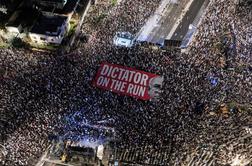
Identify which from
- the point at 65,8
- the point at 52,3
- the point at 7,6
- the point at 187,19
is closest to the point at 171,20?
the point at 187,19

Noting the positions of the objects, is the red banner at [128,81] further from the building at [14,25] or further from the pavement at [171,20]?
the building at [14,25]

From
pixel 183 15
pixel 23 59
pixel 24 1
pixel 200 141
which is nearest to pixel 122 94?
pixel 200 141

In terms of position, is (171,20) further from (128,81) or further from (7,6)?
(7,6)

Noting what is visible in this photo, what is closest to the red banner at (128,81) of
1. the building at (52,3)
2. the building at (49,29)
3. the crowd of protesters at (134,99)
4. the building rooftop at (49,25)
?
the crowd of protesters at (134,99)

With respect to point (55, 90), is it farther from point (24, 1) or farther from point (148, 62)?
point (24, 1)

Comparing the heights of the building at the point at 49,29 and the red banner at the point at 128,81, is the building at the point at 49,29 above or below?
above

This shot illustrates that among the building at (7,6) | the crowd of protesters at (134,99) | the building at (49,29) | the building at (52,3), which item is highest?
the building at (52,3)
